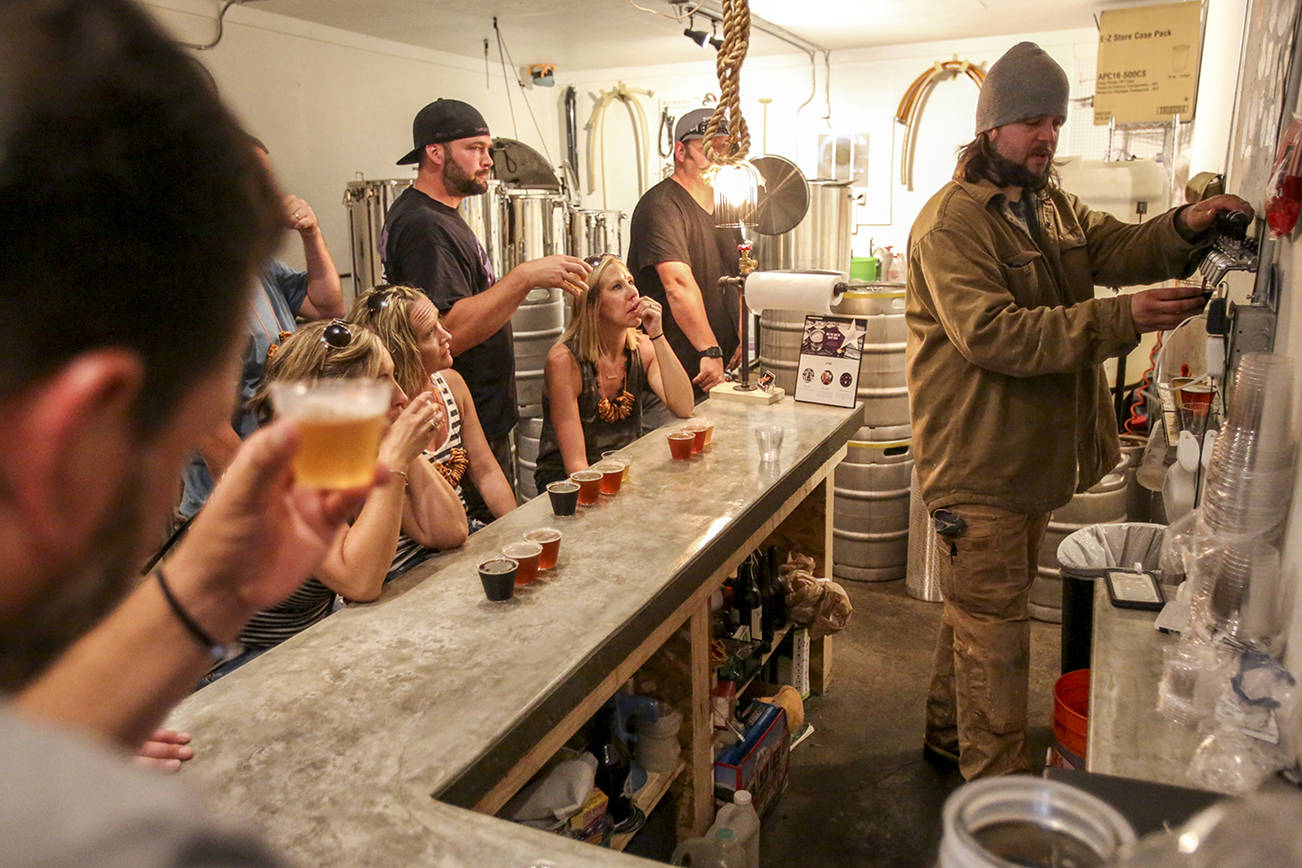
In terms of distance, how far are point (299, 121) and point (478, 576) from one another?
17.2 ft

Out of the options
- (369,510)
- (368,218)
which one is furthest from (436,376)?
(368,218)

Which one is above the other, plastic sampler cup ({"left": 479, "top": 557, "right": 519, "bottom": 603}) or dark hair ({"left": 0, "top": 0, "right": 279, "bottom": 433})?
dark hair ({"left": 0, "top": 0, "right": 279, "bottom": 433})

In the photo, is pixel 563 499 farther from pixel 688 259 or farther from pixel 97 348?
pixel 688 259

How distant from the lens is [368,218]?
219 inches

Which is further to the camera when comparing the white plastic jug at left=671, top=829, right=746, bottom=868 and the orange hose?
the orange hose

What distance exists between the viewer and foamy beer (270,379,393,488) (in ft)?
2.81

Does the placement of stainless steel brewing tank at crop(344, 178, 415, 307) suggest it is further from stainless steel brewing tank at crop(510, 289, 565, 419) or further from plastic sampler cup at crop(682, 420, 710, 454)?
plastic sampler cup at crop(682, 420, 710, 454)

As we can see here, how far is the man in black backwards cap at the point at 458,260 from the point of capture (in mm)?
3309

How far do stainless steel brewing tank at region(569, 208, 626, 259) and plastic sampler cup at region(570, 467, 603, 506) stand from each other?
3.63m

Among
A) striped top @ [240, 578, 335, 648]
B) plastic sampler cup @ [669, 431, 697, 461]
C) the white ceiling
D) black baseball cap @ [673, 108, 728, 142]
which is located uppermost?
the white ceiling

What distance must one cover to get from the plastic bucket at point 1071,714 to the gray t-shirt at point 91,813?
2.37 meters

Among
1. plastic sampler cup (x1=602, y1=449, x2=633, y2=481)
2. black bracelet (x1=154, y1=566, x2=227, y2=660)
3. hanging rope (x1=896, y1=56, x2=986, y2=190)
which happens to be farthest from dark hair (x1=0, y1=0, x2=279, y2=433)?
hanging rope (x1=896, y1=56, x2=986, y2=190)

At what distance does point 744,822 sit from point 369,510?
133 cm

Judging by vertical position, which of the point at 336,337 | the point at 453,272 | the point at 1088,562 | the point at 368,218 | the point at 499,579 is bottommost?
the point at 1088,562
